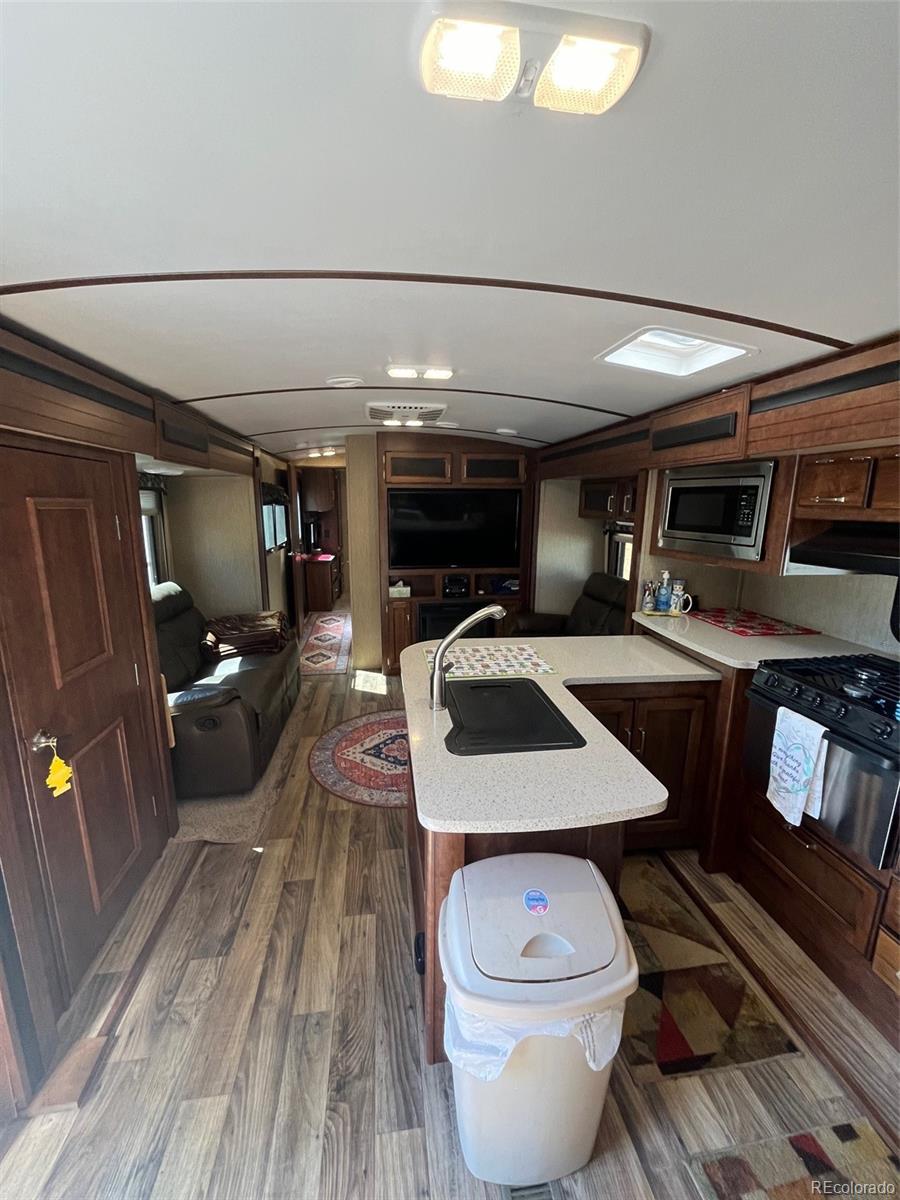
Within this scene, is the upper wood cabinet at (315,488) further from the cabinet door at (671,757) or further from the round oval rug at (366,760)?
the cabinet door at (671,757)

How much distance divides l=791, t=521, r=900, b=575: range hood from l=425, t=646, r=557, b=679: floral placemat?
3.63 ft

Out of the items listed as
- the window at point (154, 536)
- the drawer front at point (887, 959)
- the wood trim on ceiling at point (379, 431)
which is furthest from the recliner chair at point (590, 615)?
the window at point (154, 536)

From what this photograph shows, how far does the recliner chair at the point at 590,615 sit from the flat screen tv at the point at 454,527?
2.36 ft

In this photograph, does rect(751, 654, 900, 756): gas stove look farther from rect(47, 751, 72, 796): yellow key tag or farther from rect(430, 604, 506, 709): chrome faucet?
rect(47, 751, 72, 796): yellow key tag

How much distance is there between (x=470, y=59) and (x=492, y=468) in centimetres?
413

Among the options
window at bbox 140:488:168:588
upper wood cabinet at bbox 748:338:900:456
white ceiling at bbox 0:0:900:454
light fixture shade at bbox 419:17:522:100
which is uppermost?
light fixture shade at bbox 419:17:522:100

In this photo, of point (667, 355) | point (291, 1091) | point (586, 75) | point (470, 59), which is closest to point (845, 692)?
point (667, 355)

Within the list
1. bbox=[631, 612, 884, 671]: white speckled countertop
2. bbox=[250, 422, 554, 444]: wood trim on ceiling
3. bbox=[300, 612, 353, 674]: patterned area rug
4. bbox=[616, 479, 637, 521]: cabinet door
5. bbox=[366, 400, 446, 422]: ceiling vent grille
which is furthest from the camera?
bbox=[300, 612, 353, 674]: patterned area rug

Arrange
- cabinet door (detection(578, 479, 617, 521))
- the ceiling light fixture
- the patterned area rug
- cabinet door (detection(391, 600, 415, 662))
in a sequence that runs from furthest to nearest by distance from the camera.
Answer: the patterned area rug → cabinet door (detection(391, 600, 415, 662)) → cabinet door (detection(578, 479, 617, 521)) → the ceiling light fixture

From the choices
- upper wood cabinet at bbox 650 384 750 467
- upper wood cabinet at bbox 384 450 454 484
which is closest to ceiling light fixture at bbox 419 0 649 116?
upper wood cabinet at bbox 650 384 750 467

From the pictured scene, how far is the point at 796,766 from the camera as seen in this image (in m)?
1.81

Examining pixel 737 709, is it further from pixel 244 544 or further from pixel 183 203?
pixel 244 544

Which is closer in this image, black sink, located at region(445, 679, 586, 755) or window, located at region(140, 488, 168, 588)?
black sink, located at region(445, 679, 586, 755)

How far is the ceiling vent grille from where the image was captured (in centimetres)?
308
